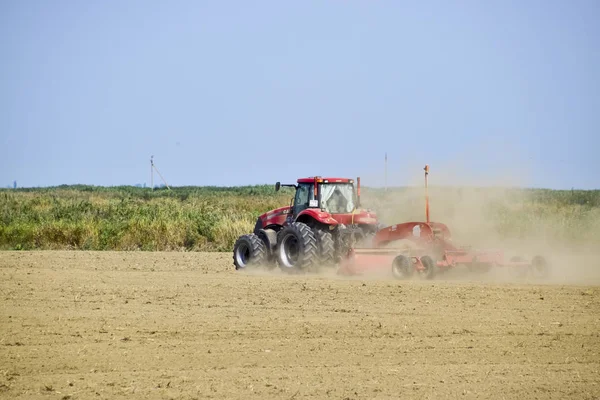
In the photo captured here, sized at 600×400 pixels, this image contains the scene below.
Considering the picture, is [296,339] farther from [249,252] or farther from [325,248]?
[249,252]

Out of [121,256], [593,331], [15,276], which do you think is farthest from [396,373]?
[121,256]

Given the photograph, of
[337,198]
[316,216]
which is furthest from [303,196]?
[316,216]

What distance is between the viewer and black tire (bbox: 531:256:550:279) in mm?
17703

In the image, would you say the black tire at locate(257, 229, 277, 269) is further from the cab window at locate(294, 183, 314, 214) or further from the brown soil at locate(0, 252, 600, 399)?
the brown soil at locate(0, 252, 600, 399)

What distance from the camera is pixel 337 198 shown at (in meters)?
19.7

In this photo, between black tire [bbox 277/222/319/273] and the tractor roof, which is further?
the tractor roof

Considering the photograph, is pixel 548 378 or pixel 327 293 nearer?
pixel 548 378

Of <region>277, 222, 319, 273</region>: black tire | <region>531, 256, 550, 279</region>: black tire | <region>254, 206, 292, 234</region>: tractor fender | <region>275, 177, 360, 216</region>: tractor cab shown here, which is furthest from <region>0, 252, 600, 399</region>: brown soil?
<region>254, 206, 292, 234</region>: tractor fender

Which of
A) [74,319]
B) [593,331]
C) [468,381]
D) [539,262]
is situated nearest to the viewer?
[468,381]

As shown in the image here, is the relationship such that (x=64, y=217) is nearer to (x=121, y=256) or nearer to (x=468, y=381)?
(x=121, y=256)

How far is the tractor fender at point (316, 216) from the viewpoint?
18.9m

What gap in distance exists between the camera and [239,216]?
3219cm

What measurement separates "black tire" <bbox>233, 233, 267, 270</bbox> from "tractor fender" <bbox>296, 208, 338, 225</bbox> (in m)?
1.18

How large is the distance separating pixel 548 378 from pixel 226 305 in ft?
21.0
